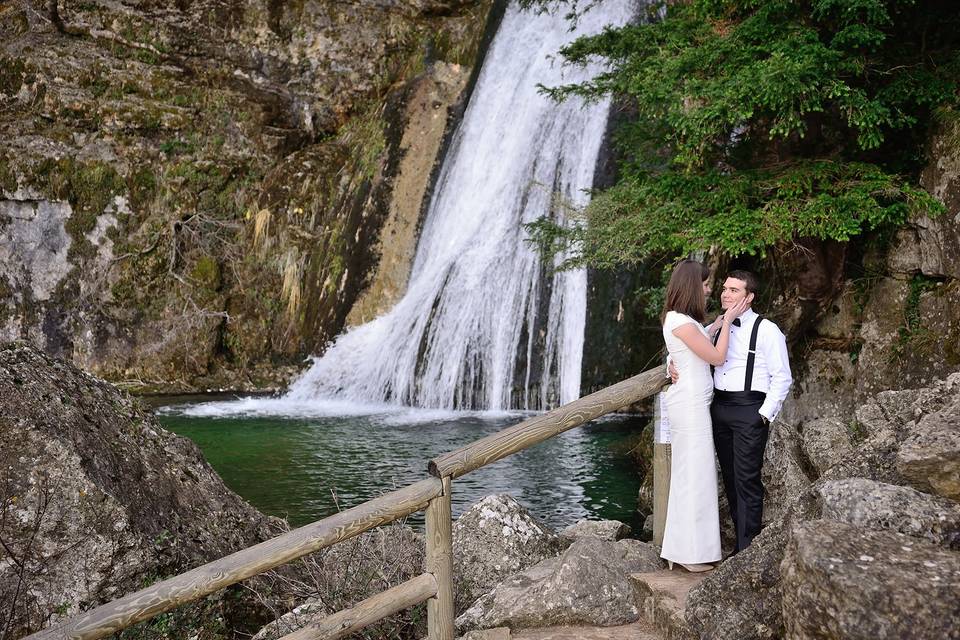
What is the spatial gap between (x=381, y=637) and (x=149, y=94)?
17.8m

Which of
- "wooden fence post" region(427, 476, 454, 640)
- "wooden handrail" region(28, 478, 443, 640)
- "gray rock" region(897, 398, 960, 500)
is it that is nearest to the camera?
"gray rock" region(897, 398, 960, 500)

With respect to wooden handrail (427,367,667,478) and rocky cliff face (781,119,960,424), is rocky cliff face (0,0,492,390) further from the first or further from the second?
wooden handrail (427,367,667,478)

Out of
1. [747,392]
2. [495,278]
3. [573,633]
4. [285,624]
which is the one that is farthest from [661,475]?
[495,278]

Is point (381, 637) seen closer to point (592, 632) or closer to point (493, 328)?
point (592, 632)

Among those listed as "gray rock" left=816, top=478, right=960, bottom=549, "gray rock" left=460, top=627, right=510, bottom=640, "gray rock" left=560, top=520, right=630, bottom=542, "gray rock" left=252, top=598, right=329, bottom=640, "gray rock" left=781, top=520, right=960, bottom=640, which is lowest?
"gray rock" left=252, top=598, right=329, bottom=640

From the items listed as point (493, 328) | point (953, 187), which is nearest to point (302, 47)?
point (493, 328)

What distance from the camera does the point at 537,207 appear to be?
47.0 ft

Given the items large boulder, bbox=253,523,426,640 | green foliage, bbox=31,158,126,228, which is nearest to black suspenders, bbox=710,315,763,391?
large boulder, bbox=253,523,426,640

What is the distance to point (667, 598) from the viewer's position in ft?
11.7

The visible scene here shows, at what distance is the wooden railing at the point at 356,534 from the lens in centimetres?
286

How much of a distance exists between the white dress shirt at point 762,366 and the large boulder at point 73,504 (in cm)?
291

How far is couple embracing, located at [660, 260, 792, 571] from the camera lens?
3.99 m

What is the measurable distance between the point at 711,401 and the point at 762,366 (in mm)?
318

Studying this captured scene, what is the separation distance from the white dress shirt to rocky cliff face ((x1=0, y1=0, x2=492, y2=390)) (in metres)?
12.8
